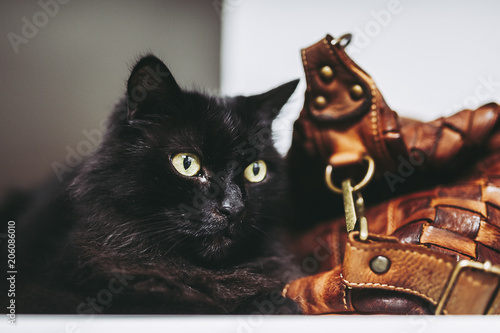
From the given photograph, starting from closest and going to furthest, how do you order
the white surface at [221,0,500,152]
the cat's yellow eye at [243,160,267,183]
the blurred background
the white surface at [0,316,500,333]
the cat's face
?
the white surface at [0,316,500,333], the cat's face, the cat's yellow eye at [243,160,267,183], the blurred background, the white surface at [221,0,500,152]

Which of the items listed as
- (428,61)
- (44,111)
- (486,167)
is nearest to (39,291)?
(44,111)

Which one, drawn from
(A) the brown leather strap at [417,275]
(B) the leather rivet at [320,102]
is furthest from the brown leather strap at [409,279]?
(B) the leather rivet at [320,102]

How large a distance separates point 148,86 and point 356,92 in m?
0.46

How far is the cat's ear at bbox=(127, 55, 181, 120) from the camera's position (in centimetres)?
74

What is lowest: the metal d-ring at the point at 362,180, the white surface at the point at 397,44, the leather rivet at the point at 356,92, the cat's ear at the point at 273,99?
the metal d-ring at the point at 362,180

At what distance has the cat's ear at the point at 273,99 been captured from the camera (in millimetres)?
971

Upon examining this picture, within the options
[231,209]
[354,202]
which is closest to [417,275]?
[354,202]

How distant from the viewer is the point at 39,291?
65 cm

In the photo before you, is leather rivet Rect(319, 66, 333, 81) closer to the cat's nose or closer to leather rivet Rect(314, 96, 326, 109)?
leather rivet Rect(314, 96, 326, 109)

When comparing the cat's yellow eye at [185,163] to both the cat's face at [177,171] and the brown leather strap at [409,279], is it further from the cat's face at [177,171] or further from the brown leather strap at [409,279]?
the brown leather strap at [409,279]

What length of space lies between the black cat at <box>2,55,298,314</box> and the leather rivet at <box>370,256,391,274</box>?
0.57 feet

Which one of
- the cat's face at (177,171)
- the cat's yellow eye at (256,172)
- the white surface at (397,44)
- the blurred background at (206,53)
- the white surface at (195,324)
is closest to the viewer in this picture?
the white surface at (195,324)

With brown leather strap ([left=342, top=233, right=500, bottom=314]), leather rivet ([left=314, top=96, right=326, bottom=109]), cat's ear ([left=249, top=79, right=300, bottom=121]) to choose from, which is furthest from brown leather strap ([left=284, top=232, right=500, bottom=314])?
cat's ear ([left=249, top=79, right=300, bottom=121])

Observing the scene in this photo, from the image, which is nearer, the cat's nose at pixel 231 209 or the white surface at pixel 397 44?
the cat's nose at pixel 231 209
